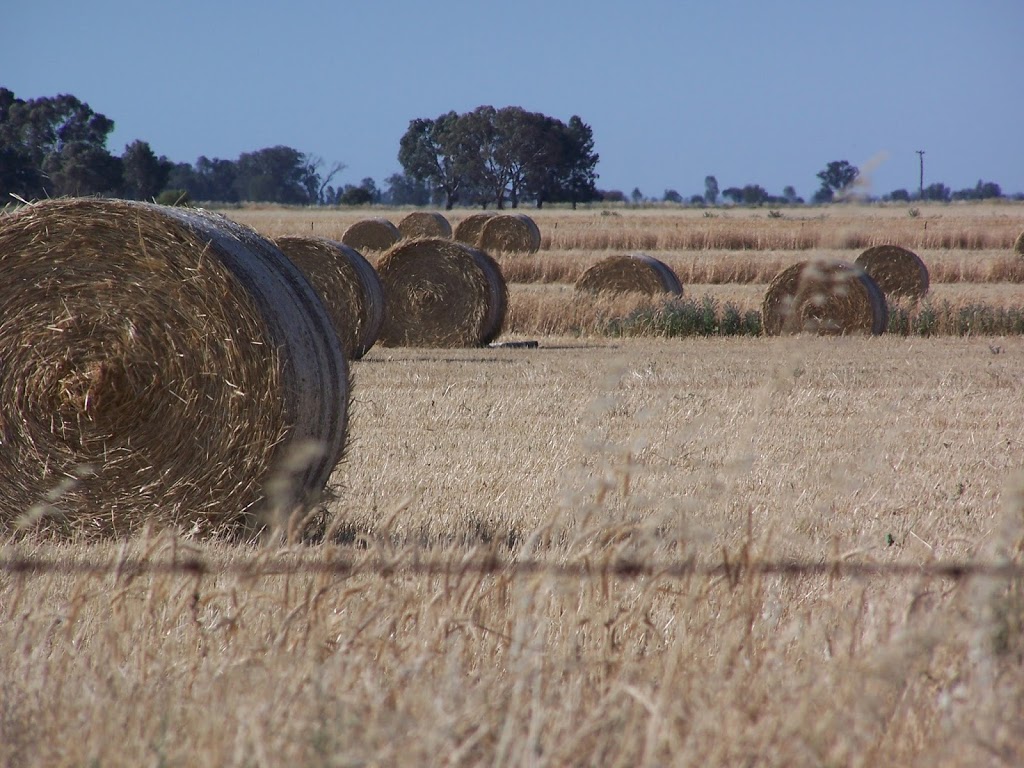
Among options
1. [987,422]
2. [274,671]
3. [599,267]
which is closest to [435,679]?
[274,671]

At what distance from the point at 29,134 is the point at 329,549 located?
6583 cm

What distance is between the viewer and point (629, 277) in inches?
857

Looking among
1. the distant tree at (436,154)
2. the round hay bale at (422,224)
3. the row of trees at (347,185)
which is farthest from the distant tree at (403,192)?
the round hay bale at (422,224)

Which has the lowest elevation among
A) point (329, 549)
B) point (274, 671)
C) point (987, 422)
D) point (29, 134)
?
point (987, 422)

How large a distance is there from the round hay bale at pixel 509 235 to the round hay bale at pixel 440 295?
48.0 feet

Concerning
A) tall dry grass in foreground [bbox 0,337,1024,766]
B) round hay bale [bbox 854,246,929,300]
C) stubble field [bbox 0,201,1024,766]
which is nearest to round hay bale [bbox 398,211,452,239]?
round hay bale [bbox 854,246,929,300]

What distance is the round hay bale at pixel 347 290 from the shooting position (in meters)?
15.6

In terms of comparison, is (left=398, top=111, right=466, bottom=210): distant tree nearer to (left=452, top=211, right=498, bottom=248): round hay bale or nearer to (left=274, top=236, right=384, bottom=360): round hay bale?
(left=452, top=211, right=498, bottom=248): round hay bale

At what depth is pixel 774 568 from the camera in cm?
307

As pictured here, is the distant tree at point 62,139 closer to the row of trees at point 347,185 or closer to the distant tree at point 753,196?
the row of trees at point 347,185

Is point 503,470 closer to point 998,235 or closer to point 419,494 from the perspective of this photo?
point 419,494

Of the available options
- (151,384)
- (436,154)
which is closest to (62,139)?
(436,154)

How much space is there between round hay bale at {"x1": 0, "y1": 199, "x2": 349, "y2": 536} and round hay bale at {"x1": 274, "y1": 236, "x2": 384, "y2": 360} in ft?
30.7

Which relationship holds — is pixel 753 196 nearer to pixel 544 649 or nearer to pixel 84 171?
pixel 84 171
